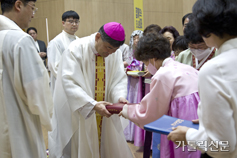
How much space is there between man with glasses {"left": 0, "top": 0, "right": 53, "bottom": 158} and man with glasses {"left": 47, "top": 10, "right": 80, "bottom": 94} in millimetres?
2279

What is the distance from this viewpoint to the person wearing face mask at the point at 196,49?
7.14 ft

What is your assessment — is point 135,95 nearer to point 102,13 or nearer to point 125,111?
point 125,111

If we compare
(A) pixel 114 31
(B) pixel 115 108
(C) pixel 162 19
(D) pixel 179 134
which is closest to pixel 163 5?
(C) pixel 162 19

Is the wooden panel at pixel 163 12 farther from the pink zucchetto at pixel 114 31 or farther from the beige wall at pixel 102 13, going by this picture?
the pink zucchetto at pixel 114 31

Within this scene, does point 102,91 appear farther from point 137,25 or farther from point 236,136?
point 137,25

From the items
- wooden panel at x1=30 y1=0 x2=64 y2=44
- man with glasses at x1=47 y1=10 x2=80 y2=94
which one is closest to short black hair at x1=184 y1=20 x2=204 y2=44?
man with glasses at x1=47 y1=10 x2=80 y2=94

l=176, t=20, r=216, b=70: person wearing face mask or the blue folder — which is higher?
l=176, t=20, r=216, b=70: person wearing face mask

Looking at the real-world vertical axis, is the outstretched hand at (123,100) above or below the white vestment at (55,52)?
below

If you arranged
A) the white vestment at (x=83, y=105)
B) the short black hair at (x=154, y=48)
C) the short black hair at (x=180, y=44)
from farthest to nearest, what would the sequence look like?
1. the short black hair at (x=180, y=44)
2. the white vestment at (x=83, y=105)
3. the short black hair at (x=154, y=48)

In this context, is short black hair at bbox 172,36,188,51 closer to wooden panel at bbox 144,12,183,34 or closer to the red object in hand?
the red object in hand

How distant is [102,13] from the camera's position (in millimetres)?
7121

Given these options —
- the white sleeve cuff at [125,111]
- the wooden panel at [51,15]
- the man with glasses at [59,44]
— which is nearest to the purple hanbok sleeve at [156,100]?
the white sleeve cuff at [125,111]

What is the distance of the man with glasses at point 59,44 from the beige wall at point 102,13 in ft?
8.07

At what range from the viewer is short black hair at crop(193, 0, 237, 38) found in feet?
3.34
